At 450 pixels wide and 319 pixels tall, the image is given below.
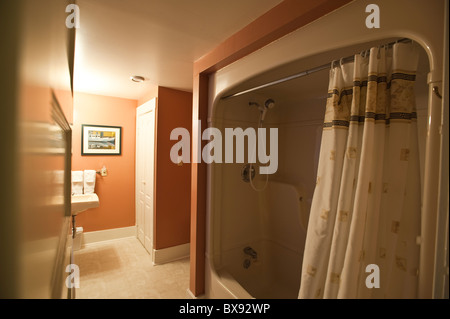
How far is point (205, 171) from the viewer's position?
73.5 inches

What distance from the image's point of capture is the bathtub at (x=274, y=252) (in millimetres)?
2005

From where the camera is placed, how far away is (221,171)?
1.92 meters

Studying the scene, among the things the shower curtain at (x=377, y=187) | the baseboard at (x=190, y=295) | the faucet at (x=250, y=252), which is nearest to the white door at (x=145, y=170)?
the baseboard at (x=190, y=295)

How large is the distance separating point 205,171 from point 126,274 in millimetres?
1612

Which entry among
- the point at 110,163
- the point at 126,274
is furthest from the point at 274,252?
the point at 110,163

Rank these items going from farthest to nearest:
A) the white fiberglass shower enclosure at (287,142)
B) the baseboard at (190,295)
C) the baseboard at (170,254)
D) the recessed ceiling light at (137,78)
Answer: the baseboard at (170,254) < the recessed ceiling light at (137,78) < the baseboard at (190,295) < the white fiberglass shower enclosure at (287,142)

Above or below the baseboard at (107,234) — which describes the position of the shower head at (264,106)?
above

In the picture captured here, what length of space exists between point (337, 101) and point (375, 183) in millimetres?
407

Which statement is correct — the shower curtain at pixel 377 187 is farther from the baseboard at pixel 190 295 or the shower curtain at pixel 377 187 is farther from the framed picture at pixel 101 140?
the framed picture at pixel 101 140

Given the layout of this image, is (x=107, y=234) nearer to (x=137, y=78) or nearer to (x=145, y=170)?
(x=145, y=170)

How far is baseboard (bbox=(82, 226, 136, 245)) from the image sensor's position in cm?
294

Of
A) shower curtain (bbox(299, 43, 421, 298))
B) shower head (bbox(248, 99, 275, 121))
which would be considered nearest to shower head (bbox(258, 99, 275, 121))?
shower head (bbox(248, 99, 275, 121))

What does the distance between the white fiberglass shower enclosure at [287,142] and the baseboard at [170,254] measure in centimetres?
99

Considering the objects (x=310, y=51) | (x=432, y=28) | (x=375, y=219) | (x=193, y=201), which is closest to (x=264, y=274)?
(x=193, y=201)
